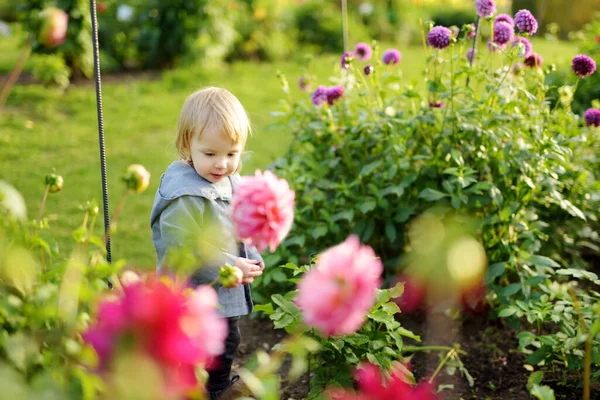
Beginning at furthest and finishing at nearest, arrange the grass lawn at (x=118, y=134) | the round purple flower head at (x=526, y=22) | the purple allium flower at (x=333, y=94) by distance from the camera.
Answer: the grass lawn at (x=118, y=134) → the purple allium flower at (x=333, y=94) → the round purple flower head at (x=526, y=22)

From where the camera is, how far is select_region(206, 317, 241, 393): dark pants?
1.98 metres

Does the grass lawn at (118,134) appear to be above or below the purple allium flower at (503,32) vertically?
below

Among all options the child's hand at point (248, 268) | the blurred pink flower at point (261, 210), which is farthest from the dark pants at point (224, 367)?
the blurred pink flower at point (261, 210)

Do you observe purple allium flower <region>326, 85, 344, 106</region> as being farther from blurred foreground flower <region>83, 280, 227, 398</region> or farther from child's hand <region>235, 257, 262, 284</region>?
blurred foreground flower <region>83, 280, 227, 398</region>

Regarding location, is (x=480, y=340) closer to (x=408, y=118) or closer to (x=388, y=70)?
(x=408, y=118)

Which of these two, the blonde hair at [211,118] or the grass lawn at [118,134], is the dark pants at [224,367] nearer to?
the blonde hair at [211,118]

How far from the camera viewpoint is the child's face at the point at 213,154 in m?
1.80

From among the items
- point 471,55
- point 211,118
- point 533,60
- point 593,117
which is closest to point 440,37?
point 471,55

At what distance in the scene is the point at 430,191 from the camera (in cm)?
225

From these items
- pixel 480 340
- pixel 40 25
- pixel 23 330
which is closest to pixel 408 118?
pixel 480 340

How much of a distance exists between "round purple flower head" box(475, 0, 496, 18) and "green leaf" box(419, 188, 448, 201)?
2.01 feet

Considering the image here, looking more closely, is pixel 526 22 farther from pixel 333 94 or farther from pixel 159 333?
pixel 159 333

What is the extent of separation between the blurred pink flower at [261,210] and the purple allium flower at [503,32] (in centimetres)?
140

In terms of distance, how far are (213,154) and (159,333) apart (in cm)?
106
